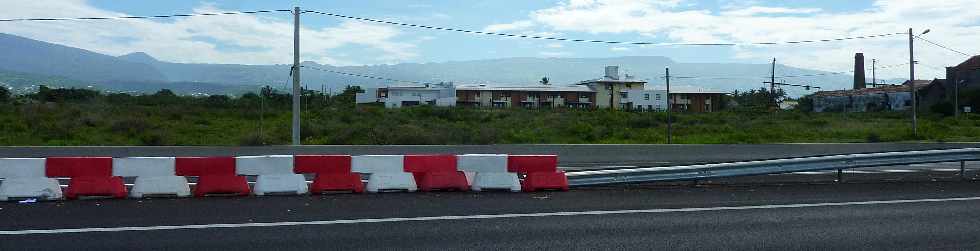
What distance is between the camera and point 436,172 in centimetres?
1220

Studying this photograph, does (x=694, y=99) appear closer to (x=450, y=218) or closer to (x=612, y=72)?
(x=612, y=72)

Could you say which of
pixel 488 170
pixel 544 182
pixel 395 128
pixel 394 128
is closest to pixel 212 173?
pixel 488 170

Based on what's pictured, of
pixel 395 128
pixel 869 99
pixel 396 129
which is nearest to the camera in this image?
pixel 396 129

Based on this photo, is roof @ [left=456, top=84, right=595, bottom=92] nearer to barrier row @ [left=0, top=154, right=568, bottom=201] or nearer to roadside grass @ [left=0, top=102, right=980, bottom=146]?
roadside grass @ [left=0, top=102, right=980, bottom=146]

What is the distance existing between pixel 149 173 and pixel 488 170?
4498mm

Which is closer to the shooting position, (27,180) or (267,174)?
(27,180)

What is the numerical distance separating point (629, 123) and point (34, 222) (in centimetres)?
3904

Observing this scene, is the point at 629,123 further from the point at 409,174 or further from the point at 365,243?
the point at 365,243

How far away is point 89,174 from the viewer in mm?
11000

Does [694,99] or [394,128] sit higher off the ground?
[694,99]

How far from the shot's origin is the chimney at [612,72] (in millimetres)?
101000

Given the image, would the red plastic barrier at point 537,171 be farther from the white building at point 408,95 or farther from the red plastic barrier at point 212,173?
the white building at point 408,95

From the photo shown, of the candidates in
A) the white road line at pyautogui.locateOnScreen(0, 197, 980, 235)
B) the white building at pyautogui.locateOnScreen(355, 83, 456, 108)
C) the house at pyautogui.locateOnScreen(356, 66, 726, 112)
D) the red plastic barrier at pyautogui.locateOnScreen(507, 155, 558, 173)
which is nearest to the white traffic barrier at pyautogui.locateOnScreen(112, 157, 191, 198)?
the white road line at pyautogui.locateOnScreen(0, 197, 980, 235)

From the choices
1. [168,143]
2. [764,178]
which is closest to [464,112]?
[168,143]
